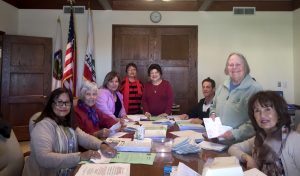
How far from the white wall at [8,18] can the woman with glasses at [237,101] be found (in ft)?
13.0

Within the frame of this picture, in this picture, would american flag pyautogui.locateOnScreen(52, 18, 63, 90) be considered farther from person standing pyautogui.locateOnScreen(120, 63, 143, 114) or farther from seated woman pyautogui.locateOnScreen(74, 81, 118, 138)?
seated woman pyautogui.locateOnScreen(74, 81, 118, 138)

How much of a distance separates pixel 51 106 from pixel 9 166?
430 millimetres

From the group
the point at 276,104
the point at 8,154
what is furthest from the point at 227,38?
the point at 8,154

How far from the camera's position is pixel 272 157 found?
50.6 inches

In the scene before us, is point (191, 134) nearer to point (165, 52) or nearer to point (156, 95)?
point (156, 95)

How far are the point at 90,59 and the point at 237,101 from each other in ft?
10.2

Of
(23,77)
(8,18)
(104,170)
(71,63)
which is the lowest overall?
(104,170)

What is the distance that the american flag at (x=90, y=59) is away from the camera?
4312mm

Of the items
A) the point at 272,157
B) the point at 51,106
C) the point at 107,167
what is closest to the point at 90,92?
the point at 51,106

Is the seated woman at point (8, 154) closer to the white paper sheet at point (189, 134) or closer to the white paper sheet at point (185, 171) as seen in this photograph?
the white paper sheet at point (185, 171)

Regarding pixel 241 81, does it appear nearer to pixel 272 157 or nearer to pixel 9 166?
pixel 272 157

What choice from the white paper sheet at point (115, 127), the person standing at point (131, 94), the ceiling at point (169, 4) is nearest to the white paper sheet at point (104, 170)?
the white paper sheet at point (115, 127)

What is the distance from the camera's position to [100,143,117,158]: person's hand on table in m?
1.48

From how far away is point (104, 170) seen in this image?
4.08ft
